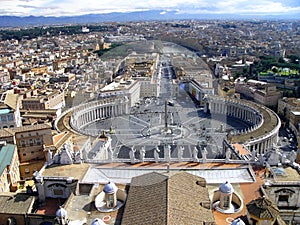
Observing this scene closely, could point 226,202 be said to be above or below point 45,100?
above

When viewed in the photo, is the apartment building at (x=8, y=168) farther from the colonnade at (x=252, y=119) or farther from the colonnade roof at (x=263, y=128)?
the colonnade roof at (x=263, y=128)

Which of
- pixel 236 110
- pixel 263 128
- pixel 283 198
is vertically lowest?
pixel 236 110

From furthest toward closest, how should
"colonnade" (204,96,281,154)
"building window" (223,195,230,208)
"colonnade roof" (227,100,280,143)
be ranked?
"colonnade" (204,96,281,154)
"colonnade roof" (227,100,280,143)
"building window" (223,195,230,208)

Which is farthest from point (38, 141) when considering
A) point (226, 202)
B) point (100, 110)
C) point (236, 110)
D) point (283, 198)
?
point (236, 110)

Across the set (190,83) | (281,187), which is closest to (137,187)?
(281,187)

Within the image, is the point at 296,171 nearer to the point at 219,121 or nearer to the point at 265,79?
the point at 219,121

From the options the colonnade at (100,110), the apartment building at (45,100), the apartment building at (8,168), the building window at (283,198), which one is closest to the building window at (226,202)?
the building window at (283,198)

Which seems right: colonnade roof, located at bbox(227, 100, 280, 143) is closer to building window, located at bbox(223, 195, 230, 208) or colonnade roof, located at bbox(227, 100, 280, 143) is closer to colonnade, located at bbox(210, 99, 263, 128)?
colonnade, located at bbox(210, 99, 263, 128)

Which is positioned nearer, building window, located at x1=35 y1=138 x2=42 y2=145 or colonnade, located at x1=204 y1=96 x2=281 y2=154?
building window, located at x1=35 y1=138 x2=42 y2=145

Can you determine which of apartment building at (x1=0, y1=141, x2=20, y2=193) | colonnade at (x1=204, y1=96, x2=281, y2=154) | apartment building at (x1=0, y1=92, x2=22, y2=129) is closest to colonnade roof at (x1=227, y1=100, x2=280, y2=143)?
colonnade at (x1=204, y1=96, x2=281, y2=154)

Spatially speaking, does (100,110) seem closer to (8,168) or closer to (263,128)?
(263,128)

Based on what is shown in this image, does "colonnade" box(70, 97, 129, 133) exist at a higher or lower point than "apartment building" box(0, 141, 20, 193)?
lower

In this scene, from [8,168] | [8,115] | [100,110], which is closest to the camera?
[8,168]
